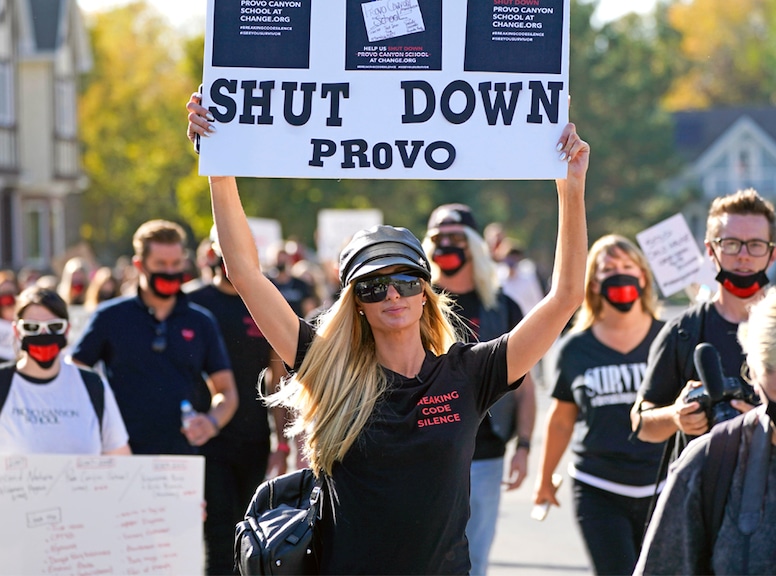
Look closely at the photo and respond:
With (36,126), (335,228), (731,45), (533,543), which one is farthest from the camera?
(731,45)

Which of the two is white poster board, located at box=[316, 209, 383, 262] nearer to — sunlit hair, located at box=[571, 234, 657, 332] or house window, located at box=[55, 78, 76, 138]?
house window, located at box=[55, 78, 76, 138]

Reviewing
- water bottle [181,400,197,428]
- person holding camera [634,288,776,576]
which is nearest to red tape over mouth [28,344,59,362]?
water bottle [181,400,197,428]

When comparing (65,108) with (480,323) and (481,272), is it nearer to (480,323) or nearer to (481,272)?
(481,272)

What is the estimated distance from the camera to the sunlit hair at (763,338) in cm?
304

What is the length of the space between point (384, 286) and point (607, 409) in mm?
2707

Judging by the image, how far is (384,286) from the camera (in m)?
3.94

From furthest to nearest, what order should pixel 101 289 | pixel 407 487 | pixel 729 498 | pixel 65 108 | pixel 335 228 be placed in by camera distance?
pixel 65 108, pixel 335 228, pixel 101 289, pixel 407 487, pixel 729 498

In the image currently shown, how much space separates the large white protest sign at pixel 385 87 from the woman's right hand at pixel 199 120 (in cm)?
2

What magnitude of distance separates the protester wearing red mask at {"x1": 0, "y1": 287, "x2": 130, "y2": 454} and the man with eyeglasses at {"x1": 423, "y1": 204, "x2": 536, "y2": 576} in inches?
71.5

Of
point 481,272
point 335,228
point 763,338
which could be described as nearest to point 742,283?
point 763,338

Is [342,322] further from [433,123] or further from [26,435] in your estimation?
[26,435]

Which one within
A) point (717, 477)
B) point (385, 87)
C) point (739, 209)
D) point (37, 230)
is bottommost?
Answer: point (37, 230)

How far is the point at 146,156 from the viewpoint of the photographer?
57125 mm

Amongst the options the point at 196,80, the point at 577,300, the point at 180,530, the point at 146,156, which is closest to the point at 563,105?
the point at 577,300
